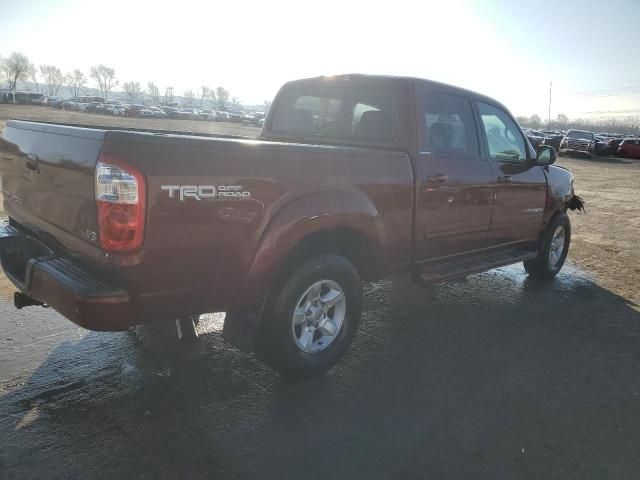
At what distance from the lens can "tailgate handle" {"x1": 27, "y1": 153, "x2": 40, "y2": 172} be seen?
9.84 ft

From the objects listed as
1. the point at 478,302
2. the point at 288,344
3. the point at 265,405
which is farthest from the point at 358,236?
the point at 478,302

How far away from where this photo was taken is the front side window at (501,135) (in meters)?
4.84

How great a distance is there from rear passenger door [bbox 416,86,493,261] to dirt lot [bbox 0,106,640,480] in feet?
2.56

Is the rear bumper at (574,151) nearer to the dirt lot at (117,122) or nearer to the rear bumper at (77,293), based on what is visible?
the dirt lot at (117,122)

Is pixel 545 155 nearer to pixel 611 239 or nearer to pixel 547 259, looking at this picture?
pixel 547 259

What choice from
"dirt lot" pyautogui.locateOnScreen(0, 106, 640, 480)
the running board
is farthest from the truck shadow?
the running board

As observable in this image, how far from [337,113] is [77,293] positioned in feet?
8.97

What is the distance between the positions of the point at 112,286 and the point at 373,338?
2.25m

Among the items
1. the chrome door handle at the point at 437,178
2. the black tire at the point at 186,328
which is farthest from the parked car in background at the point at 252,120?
the black tire at the point at 186,328

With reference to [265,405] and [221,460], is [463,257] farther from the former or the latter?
[221,460]

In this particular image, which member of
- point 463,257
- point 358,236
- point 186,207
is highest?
point 186,207

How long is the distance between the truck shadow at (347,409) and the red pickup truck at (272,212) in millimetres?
415

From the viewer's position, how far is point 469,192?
436 cm

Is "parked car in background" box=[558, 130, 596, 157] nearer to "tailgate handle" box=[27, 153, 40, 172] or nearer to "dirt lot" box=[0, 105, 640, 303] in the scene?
"dirt lot" box=[0, 105, 640, 303]
